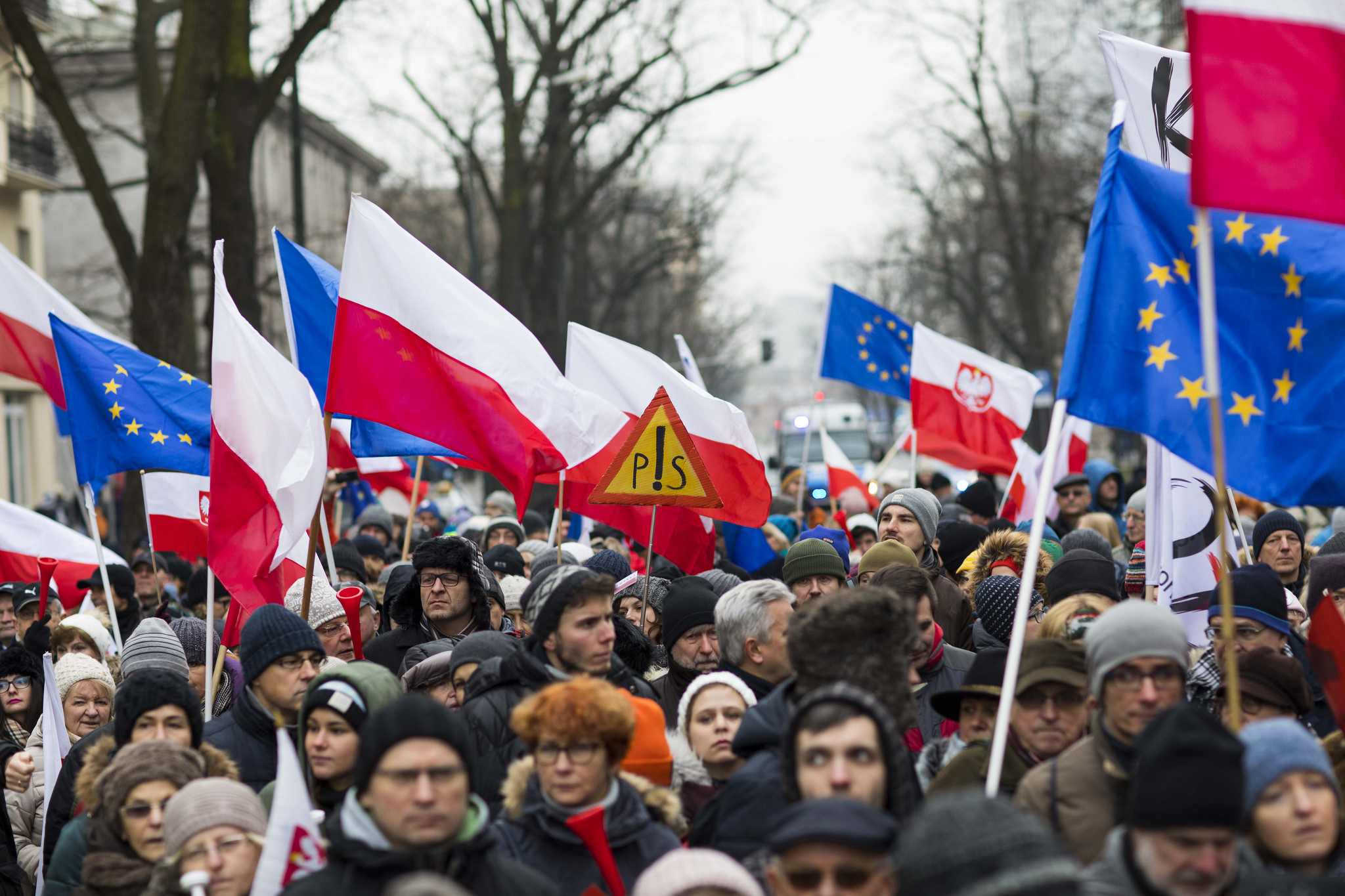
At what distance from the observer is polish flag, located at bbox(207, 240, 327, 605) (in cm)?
621

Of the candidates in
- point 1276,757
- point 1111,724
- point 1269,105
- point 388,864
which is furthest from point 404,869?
point 1269,105

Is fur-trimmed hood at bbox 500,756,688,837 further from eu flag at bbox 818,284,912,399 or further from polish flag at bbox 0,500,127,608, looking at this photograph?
eu flag at bbox 818,284,912,399

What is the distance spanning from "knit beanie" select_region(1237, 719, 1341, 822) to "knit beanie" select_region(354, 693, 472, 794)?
1.81m

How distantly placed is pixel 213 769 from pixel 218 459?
2139mm

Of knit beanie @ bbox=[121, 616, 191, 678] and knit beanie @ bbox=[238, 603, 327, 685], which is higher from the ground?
knit beanie @ bbox=[238, 603, 327, 685]

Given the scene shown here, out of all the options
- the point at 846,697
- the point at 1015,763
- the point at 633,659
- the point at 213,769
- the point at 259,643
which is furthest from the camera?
the point at 633,659

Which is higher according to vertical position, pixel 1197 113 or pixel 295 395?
pixel 1197 113

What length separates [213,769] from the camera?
182 inches

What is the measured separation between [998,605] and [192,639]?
3524 mm

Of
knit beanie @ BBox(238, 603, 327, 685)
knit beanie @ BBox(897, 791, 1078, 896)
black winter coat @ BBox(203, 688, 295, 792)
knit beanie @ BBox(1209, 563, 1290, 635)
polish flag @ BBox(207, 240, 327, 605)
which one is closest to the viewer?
knit beanie @ BBox(897, 791, 1078, 896)

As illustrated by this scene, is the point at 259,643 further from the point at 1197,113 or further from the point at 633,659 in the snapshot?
the point at 1197,113

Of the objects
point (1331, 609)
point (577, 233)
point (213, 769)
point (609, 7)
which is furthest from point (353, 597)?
point (577, 233)

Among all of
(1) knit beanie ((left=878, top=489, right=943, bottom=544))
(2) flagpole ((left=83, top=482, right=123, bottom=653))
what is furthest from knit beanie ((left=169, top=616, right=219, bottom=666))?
(1) knit beanie ((left=878, top=489, right=943, bottom=544))

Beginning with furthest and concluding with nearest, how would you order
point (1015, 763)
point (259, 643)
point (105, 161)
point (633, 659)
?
point (105, 161)
point (633, 659)
point (259, 643)
point (1015, 763)
